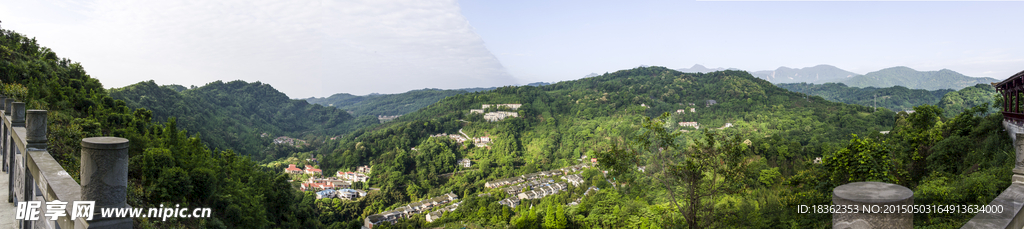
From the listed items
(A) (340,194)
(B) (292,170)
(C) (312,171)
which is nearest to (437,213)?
(A) (340,194)

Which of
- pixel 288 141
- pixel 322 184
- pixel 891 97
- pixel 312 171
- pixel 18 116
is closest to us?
pixel 18 116

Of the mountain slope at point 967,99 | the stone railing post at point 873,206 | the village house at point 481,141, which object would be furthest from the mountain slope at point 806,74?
the stone railing post at point 873,206

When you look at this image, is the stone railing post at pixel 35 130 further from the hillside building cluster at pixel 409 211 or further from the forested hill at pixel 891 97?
the forested hill at pixel 891 97

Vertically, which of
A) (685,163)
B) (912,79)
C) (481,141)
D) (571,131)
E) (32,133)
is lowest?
(481,141)

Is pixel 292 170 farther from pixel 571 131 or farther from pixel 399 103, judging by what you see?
pixel 399 103

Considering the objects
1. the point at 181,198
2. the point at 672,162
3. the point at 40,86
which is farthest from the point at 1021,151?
the point at 40,86

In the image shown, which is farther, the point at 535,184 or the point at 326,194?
the point at 535,184
